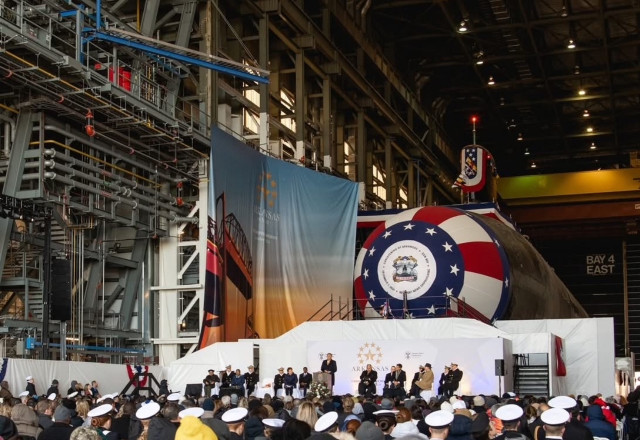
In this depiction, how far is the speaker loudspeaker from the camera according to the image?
23.9 metres

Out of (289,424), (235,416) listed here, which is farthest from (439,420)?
(235,416)

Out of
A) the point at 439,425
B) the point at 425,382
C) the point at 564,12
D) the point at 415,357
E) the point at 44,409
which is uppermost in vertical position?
the point at 564,12

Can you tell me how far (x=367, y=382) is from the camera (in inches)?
884

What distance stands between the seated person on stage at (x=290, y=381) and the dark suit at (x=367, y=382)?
4.91 feet

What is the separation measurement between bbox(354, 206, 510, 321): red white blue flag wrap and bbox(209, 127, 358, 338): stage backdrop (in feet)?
14.3

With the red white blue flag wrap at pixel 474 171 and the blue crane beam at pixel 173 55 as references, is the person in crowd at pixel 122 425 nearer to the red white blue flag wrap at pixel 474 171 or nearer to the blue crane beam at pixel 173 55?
the blue crane beam at pixel 173 55

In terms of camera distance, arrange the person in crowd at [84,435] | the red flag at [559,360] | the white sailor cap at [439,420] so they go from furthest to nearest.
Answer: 1. the red flag at [559,360]
2. the white sailor cap at [439,420]
3. the person in crowd at [84,435]

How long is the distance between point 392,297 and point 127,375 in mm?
7150

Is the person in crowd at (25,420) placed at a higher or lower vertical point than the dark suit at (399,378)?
higher

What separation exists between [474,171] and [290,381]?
18.6 m

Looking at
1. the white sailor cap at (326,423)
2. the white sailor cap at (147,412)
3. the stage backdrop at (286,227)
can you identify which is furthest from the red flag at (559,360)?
the white sailor cap at (326,423)

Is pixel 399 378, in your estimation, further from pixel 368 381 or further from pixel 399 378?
pixel 368 381

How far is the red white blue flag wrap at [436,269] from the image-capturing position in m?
25.8

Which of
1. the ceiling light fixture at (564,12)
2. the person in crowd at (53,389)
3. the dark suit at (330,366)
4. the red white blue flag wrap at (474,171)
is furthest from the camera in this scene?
the ceiling light fixture at (564,12)
